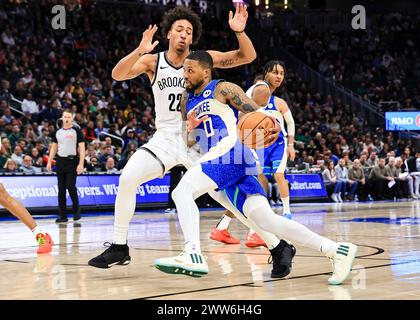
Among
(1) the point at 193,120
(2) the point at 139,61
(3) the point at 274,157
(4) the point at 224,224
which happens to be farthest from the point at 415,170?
(1) the point at 193,120

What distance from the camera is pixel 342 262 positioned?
553 cm

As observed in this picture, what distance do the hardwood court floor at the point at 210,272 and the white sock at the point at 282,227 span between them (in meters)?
0.29

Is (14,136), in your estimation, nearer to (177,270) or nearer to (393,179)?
(393,179)

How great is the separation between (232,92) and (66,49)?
20380 millimetres

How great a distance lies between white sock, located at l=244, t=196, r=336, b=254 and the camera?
566cm

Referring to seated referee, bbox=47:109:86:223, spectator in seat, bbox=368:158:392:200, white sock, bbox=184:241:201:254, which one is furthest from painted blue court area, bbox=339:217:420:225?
spectator in seat, bbox=368:158:392:200

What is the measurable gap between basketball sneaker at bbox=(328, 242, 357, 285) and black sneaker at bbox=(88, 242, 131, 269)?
185cm

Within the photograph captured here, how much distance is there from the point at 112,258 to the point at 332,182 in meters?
17.3

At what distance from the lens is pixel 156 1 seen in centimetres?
3262

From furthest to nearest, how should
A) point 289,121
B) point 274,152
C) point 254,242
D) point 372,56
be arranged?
point 372,56
point 289,121
point 274,152
point 254,242

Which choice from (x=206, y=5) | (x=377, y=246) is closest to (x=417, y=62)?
(x=206, y=5)

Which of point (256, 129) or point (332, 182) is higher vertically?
point (256, 129)

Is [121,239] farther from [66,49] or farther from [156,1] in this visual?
[156,1]

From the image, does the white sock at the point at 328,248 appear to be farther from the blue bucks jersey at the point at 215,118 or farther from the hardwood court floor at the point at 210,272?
the blue bucks jersey at the point at 215,118
